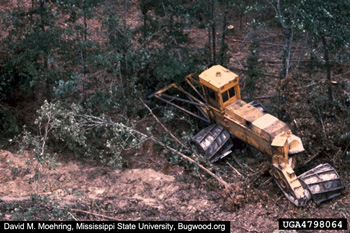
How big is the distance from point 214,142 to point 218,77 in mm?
1922

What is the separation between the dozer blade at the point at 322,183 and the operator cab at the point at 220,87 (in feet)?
10.7

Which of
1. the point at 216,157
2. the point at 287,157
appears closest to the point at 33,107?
the point at 216,157

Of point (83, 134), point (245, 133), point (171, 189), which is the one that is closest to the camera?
point (171, 189)

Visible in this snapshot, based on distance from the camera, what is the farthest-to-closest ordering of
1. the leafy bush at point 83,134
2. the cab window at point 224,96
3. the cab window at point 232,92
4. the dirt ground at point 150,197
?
the cab window at point 232,92 → the cab window at point 224,96 → the leafy bush at point 83,134 → the dirt ground at point 150,197

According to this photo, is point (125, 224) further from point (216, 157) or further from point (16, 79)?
point (16, 79)

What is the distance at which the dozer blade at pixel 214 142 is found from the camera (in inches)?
527

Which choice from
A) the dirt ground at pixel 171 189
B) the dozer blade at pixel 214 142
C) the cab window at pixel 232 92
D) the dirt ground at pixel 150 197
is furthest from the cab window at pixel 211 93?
the dirt ground at pixel 150 197

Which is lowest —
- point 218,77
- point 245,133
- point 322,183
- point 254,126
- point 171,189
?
point 171,189

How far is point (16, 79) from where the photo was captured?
15.2 metres

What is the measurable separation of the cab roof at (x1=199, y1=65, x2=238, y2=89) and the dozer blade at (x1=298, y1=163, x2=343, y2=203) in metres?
3.48

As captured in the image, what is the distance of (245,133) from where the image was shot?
1320 cm

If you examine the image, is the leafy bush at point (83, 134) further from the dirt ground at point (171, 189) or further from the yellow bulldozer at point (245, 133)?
the yellow bulldozer at point (245, 133)

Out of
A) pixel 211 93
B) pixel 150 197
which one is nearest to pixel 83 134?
pixel 150 197

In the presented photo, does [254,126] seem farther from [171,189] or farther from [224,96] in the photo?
[171,189]
